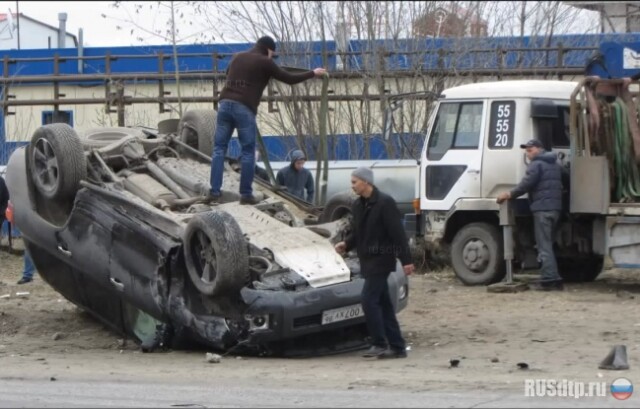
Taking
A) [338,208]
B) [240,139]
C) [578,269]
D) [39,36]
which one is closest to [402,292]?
[338,208]

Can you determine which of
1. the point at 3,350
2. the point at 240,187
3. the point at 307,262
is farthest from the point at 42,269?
the point at 307,262

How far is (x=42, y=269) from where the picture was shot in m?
13.0

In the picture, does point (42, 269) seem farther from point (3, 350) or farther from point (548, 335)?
point (548, 335)

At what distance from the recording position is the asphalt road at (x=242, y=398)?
8.36 metres

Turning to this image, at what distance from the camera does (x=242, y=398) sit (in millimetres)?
8789

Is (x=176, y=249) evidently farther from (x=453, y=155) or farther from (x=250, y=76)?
(x=453, y=155)

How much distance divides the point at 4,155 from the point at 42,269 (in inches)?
535

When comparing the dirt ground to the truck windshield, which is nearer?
the dirt ground

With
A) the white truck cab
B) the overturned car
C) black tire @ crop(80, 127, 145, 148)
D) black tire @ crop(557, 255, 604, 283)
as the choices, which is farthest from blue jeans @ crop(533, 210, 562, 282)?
black tire @ crop(80, 127, 145, 148)

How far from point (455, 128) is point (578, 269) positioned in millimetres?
2700

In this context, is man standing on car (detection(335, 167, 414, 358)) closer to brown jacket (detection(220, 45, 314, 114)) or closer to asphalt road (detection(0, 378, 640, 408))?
asphalt road (detection(0, 378, 640, 408))

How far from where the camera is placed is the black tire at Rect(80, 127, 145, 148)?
13172 millimetres

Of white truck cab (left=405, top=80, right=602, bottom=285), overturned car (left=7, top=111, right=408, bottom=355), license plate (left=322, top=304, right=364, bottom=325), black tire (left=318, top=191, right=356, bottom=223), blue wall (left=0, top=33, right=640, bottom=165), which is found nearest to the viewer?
overturned car (left=7, top=111, right=408, bottom=355)

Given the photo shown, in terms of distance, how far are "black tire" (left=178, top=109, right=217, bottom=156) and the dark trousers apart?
3679 millimetres
